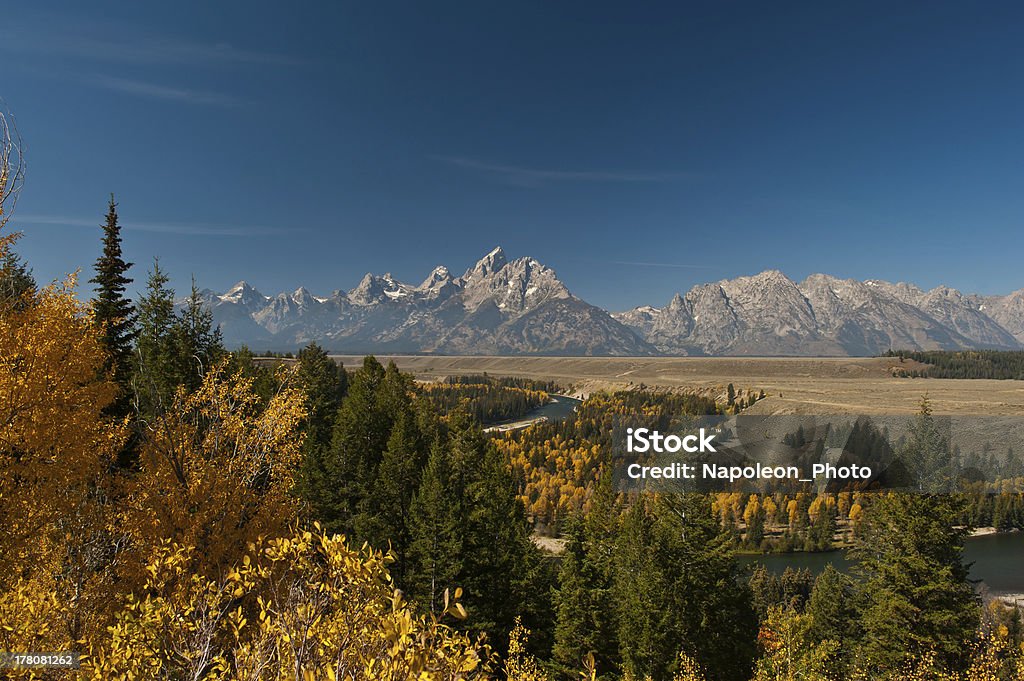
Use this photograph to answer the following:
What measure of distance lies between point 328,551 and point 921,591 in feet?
102

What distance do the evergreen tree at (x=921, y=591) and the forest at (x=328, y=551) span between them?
0.11m

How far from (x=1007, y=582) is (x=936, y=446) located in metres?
89.8

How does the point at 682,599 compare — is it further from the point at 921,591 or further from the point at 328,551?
the point at 328,551

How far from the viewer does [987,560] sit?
305ft

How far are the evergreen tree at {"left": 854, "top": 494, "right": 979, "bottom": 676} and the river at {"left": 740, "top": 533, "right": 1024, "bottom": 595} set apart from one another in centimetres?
7111

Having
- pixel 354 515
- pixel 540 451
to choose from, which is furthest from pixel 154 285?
pixel 540 451

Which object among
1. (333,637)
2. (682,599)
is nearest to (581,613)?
(682,599)

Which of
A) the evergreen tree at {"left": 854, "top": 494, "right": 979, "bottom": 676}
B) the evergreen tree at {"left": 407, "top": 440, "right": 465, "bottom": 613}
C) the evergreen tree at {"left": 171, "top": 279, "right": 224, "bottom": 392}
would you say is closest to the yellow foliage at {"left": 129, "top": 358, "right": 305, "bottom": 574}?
the evergreen tree at {"left": 407, "top": 440, "right": 465, "bottom": 613}

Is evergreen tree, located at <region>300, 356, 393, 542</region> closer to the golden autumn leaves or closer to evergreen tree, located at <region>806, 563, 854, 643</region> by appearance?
the golden autumn leaves

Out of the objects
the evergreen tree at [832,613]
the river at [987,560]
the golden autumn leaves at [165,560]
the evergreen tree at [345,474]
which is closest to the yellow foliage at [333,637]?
the golden autumn leaves at [165,560]

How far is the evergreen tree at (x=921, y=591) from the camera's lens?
2386 centimetres

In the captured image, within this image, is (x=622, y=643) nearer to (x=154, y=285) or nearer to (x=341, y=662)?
(x=341, y=662)

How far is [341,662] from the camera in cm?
517

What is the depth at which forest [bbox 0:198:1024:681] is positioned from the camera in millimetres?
6555
